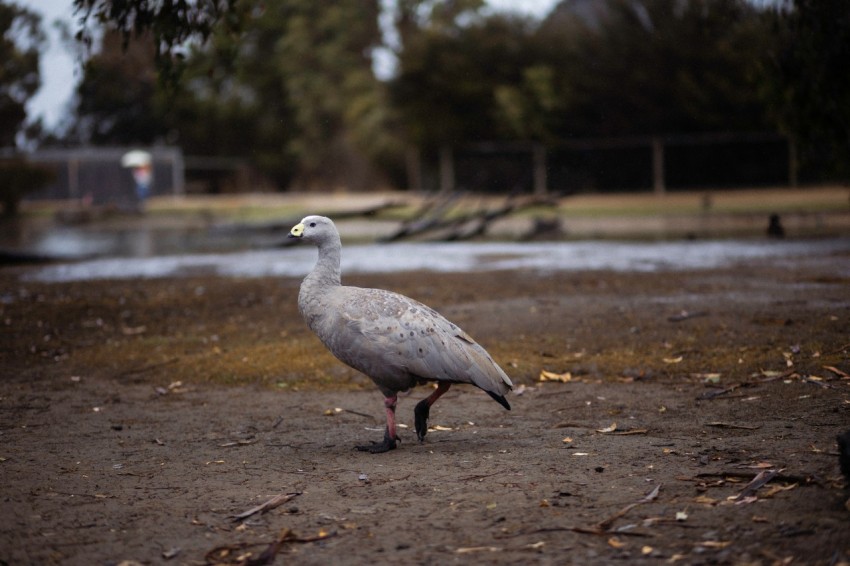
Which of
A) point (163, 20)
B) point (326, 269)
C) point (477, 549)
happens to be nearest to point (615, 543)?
point (477, 549)

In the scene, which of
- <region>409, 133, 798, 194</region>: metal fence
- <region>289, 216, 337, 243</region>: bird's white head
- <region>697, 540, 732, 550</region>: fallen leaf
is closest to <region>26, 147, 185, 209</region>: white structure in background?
<region>409, 133, 798, 194</region>: metal fence

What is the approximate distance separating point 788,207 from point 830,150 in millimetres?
9600

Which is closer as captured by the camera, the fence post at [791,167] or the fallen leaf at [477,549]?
the fallen leaf at [477,549]

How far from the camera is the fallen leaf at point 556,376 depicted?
27.3 ft

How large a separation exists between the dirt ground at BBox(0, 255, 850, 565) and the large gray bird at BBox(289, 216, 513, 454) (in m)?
0.38

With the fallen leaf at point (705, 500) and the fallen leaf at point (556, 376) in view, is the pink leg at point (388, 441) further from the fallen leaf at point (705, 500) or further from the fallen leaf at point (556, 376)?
the fallen leaf at point (556, 376)

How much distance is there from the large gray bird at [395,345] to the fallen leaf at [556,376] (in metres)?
2.02

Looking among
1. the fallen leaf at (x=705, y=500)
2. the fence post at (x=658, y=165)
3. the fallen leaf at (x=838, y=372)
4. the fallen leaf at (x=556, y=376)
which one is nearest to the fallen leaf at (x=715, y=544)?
the fallen leaf at (x=705, y=500)

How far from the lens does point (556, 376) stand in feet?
27.6

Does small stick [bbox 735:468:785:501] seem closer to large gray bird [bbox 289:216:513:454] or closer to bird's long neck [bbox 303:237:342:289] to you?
large gray bird [bbox 289:216:513:454]

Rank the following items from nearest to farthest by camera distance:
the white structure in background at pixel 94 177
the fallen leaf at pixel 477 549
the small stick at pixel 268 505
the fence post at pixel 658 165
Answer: the fallen leaf at pixel 477 549 → the small stick at pixel 268 505 → the fence post at pixel 658 165 → the white structure in background at pixel 94 177

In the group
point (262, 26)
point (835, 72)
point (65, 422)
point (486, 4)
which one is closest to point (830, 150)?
point (835, 72)

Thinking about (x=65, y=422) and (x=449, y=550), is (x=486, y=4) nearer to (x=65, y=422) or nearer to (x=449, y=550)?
(x=65, y=422)

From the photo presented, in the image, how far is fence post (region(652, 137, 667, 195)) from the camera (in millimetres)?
29484
